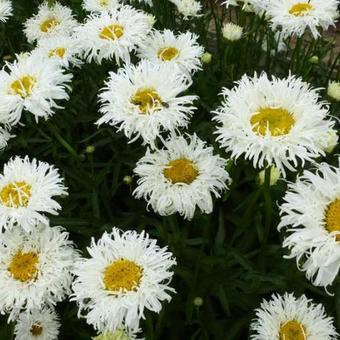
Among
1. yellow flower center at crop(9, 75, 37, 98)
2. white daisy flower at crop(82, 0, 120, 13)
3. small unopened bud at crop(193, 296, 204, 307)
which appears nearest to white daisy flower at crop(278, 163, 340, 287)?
small unopened bud at crop(193, 296, 204, 307)

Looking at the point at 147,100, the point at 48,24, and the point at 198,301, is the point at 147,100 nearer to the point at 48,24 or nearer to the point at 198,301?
the point at 198,301

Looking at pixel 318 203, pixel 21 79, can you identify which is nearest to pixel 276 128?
pixel 318 203

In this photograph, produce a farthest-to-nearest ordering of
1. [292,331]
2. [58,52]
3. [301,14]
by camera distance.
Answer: [58,52] < [301,14] < [292,331]

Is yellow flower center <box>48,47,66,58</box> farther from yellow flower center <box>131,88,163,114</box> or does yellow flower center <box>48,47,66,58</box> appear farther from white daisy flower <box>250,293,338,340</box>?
white daisy flower <box>250,293,338,340</box>

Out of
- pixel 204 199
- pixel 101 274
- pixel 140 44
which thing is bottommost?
pixel 101 274

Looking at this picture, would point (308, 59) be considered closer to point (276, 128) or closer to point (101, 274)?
point (276, 128)

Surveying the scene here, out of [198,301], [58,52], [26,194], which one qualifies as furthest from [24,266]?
[58,52]

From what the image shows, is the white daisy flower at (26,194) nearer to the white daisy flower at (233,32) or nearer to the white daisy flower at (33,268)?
the white daisy flower at (33,268)
